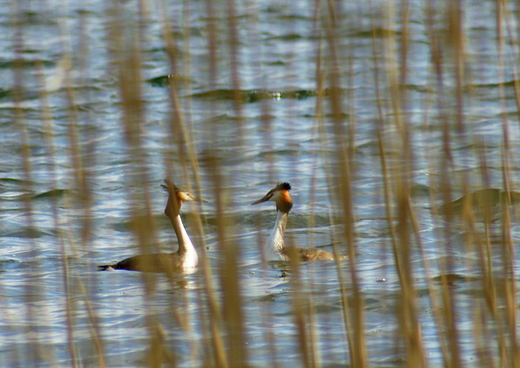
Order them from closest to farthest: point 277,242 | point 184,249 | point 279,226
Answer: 1. point 184,249
2. point 277,242
3. point 279,226

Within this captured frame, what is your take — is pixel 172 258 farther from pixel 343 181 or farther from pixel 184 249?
pixel 184 249

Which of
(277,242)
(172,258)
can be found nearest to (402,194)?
(172,258)

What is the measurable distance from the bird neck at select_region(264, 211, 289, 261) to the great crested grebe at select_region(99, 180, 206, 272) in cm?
67

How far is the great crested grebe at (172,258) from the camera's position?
1929mm

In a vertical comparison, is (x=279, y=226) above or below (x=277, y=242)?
above

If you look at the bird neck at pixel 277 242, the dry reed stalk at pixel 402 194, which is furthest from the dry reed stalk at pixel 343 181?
the bird neck at pixel 277 242

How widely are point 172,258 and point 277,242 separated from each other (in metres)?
5.28

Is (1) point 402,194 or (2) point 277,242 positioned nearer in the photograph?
(1) point 402,194

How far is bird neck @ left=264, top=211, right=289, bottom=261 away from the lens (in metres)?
7.14

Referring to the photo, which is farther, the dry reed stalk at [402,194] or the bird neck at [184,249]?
the bird neck at [184,249]

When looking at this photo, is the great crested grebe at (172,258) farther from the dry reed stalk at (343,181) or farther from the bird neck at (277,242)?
the bird neck at (277,242)

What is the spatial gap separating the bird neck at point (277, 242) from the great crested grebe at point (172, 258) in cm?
67

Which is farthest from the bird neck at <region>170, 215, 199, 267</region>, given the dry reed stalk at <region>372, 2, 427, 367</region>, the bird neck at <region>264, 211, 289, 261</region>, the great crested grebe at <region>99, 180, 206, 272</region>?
the dry reed stalk at <region>372, 2, 427, 367</region>

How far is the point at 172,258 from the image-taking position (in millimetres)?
2092
